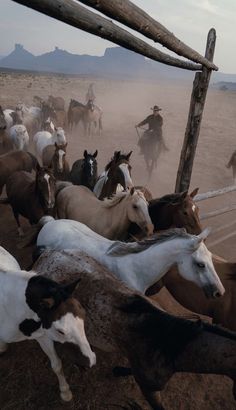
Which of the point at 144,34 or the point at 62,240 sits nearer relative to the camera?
the point at 144,34

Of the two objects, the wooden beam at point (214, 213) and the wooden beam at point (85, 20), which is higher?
the wooden beam at point (85, 20)

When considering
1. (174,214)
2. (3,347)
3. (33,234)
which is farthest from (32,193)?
(3,347)

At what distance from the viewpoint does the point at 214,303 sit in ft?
14.7

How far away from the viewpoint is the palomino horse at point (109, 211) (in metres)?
5.12

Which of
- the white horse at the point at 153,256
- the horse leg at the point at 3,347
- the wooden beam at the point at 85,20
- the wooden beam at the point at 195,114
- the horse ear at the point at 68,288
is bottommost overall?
the horse leg at the point at 3,347

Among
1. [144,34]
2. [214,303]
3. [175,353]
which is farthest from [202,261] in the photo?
[144,34]

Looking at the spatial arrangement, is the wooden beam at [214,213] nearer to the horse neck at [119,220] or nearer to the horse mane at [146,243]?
the horse neck at [119,220]

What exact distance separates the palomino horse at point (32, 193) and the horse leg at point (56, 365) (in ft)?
10.1

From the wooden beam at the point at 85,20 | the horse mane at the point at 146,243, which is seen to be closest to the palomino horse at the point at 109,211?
the horse mane at the point at 146,243

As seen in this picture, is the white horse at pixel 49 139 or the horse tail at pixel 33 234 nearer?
the horse tail at pixel 33 234

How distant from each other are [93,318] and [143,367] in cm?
72

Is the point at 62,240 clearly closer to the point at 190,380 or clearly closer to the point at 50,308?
the point at 50,308

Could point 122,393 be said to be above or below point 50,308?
below

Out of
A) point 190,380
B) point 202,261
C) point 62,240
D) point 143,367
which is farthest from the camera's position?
point 62,240
